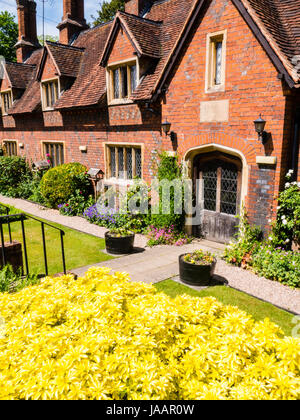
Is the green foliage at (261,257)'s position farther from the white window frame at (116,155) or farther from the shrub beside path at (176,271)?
the white window frame at (116,155)

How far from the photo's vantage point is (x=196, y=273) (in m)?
7.09

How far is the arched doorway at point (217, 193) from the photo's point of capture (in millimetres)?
9234

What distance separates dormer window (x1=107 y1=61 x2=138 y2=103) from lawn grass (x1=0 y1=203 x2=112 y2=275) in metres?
5.58

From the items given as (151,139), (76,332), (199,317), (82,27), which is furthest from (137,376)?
(82,27)

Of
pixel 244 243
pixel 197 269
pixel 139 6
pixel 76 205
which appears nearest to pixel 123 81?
pixel 139 6

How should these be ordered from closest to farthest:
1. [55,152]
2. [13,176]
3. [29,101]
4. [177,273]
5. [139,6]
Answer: [177,273]
[139,6]
[55,152]
[13,176]
[29,101]

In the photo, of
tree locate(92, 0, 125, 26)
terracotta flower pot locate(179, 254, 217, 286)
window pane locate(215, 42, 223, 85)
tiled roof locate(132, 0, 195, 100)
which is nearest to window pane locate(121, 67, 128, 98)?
tiled roof locate(132, 0, 195, 100)

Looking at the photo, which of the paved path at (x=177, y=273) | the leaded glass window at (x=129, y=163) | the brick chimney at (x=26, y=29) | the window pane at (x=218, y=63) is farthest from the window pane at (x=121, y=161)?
the brick chimney at (x=26, y=29)

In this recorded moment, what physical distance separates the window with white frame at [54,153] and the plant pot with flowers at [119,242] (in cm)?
928

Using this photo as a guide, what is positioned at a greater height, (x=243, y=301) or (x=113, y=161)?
(x=113, y=161)

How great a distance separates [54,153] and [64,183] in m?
4.36

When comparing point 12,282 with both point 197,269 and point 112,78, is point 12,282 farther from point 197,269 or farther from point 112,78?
point 112,78

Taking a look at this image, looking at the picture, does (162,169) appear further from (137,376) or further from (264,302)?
(137,376)

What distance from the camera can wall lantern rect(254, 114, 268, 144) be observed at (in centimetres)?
773
